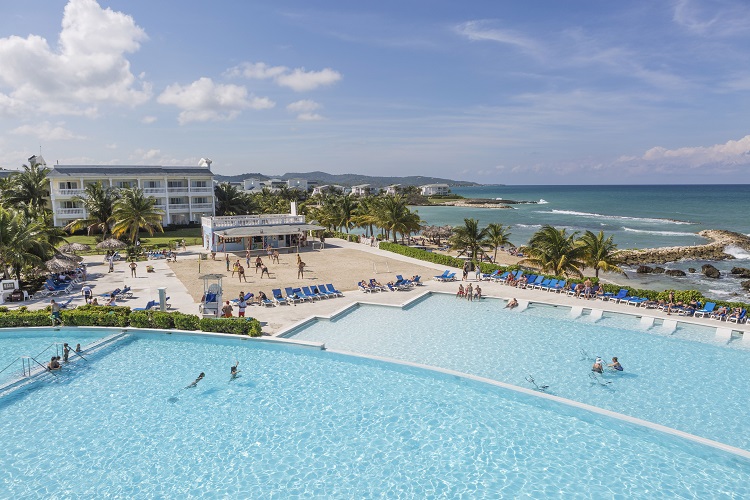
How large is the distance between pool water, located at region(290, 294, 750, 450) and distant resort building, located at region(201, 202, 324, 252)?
18.7 m

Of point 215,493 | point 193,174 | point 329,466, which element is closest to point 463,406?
point 329,466

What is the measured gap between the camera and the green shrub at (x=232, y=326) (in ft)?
61.1

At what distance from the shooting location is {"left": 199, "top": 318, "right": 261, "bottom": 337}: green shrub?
1861 centimetres

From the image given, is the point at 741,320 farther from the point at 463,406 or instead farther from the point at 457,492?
the point at 457,492

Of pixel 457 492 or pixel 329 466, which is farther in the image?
pixel 329 466

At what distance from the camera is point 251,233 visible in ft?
125

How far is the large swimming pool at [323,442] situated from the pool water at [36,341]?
2128 mm

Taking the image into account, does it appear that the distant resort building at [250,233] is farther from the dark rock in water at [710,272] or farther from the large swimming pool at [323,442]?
the dark rock in water at [710,272]

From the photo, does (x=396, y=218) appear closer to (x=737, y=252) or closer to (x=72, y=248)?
(x=72, y=248)

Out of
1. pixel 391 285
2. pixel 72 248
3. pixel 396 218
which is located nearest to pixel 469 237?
pixel 396 218

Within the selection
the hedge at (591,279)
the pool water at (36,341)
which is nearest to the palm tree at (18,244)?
the pool water at (36,341)

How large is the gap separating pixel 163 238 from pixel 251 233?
15.7 meters

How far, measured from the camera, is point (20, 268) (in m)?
26.2

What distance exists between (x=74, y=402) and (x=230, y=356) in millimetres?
5033
